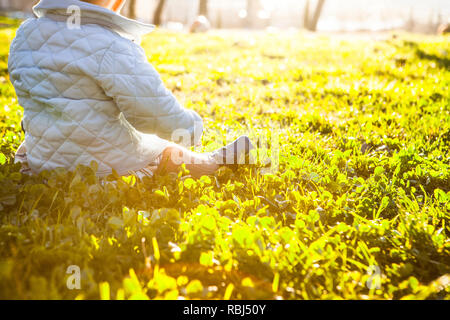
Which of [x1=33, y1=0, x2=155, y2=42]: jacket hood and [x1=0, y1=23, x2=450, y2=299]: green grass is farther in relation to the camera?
[x1=33, y1=0, x2=155, y2=42]: jacket hood

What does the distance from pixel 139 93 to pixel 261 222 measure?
0.99 meters

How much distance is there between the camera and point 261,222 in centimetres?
191

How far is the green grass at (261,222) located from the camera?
5.15ft

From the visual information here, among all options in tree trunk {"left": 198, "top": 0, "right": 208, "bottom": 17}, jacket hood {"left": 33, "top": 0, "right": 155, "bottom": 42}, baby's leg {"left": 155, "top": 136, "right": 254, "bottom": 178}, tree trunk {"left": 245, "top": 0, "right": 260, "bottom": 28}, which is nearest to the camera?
jacket hood {"left": 33, "top": 0, "right": 155, "bottom": 42}

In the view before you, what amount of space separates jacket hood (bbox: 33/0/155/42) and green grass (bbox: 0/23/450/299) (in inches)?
34.5

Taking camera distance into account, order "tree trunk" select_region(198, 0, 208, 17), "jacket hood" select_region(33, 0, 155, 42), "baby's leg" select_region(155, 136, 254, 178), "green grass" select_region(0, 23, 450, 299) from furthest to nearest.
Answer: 1. "tree trunk" select_region(198, 0, 208, 17)
2. "baby's leg" select_region(155, 136, 254, 178)
3. "jacket hood" select_region(33, 0, 155, 42)
4. "green grass" select_region(0, 23, 450, 299)

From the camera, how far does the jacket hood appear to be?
6.49ft

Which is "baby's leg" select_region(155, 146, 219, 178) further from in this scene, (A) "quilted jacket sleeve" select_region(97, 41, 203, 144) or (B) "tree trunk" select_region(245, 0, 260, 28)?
(B) "tree trunk" select_region(245, 0, 260, 28)

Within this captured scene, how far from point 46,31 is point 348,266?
2022 mm

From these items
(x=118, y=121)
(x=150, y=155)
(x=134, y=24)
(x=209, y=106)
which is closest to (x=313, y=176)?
(x=150, y=155)

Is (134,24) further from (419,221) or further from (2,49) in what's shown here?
(2,49)

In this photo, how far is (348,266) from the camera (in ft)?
5.72

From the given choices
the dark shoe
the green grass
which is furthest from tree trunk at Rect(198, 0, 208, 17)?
the dark shoe
